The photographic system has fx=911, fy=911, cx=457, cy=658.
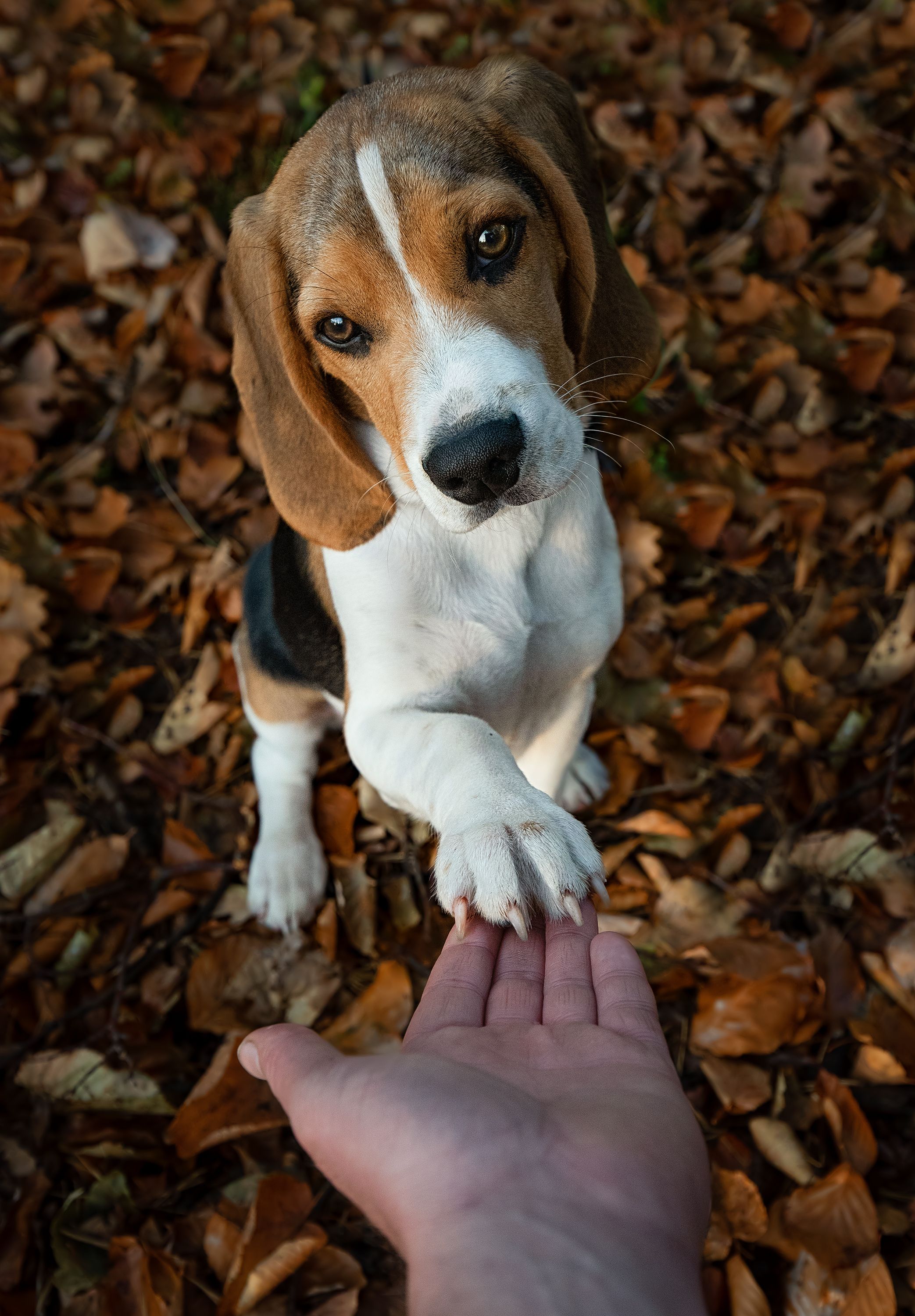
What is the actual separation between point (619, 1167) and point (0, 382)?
440cm

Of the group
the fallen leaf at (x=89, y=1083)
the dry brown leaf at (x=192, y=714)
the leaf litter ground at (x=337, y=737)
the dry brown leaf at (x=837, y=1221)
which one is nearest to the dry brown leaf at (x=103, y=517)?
the leaf litter ground at (x=337, y=737)

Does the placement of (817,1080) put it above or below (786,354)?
below

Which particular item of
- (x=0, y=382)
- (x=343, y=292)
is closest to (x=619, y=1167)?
(x=343, y=292)

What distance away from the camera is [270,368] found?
2.34m

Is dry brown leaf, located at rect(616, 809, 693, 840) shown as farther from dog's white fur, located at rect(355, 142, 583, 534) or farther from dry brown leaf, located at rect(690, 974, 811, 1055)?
dog's white fur, located at rect(355, 142, 583, 534)

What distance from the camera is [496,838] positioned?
178 centimetres

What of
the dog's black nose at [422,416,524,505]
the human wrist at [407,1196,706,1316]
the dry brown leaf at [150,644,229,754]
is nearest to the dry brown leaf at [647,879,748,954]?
the human wrist at [407,1196,706,1316]

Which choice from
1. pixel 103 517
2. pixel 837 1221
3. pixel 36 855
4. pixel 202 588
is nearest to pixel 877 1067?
pixel 837 1221

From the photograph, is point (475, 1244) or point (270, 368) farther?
point (270, 368)

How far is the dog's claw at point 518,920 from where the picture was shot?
1760 millimetres

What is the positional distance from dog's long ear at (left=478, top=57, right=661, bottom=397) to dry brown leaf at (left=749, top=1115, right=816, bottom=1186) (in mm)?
2146

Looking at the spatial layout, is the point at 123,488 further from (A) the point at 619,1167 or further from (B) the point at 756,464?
(A) the point at 619,1167

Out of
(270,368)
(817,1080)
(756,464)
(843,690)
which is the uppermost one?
(270,368)

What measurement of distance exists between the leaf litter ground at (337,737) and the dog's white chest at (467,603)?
1.10 meters
